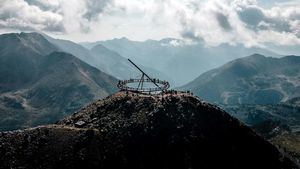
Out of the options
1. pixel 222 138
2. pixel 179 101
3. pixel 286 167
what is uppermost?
pixel 179 101

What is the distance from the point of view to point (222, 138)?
559ft

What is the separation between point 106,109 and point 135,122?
2044 centimetres

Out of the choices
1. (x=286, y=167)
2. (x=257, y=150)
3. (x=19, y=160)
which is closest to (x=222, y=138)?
(x=257, y=150)

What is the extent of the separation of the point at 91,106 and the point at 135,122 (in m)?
34.2

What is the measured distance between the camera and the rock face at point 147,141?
517 feet

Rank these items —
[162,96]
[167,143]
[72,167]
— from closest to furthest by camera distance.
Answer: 1. [72,167]
2. [167,143]
3. [162,96]

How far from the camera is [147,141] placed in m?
164

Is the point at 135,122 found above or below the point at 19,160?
above

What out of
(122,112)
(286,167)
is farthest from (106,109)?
(286,167)

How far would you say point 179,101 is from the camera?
589ft

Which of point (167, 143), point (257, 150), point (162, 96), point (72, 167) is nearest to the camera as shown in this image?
point (72, 167)

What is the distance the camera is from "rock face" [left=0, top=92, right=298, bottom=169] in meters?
158

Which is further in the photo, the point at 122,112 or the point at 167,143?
the point at 122,112

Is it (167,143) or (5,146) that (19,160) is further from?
(167,143)
